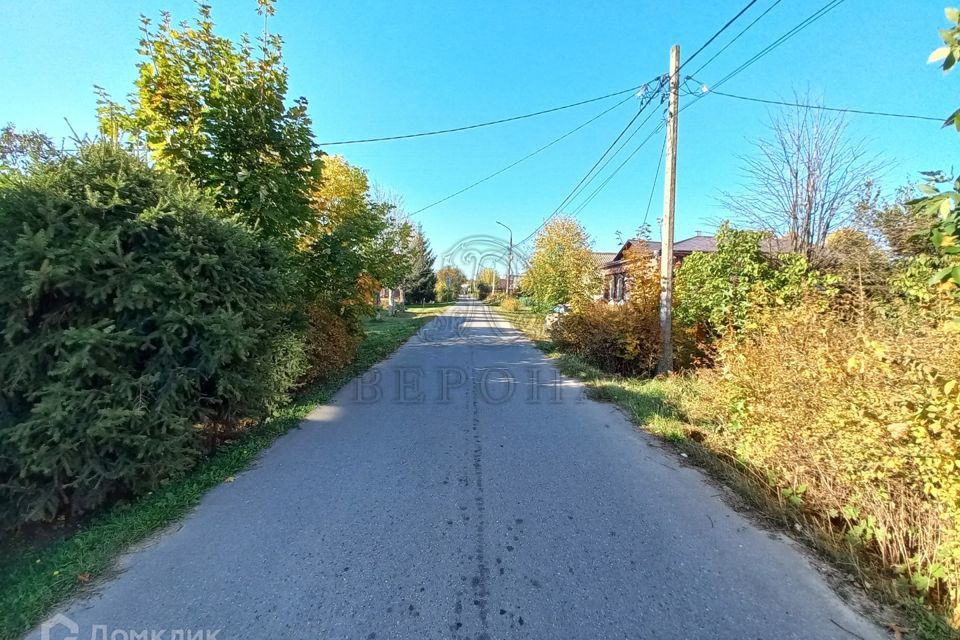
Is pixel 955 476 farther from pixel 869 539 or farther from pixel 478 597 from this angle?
pixel 478 597

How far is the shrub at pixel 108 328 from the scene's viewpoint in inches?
104

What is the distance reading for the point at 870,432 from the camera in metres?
2.37

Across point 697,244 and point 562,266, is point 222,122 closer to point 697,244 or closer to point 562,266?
point 562,266

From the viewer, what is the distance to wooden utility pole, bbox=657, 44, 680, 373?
23.0 feet

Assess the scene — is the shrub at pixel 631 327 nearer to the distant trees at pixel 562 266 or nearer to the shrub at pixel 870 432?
the distant trees at pixel 562 266

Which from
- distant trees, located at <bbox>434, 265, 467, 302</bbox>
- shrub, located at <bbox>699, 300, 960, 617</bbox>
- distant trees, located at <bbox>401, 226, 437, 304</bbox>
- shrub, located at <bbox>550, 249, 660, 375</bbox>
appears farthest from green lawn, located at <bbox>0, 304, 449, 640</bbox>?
distant trees, located at <bbox>434, 265, 467, 302</bbox>

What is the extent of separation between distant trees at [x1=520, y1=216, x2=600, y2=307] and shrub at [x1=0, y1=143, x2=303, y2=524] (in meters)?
8.93

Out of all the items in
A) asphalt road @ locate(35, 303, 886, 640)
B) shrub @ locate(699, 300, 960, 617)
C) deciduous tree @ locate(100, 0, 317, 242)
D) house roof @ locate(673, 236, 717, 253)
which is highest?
house roof @ locate(673, 236, 717, 253)

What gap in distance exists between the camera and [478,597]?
205cm

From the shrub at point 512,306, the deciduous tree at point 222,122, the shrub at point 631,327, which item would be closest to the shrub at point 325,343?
the deciduous tree at point 222,122

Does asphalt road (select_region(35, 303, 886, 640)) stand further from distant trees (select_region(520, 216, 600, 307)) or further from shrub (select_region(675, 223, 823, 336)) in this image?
distant trees (select_region(520, 216, 600, 307))

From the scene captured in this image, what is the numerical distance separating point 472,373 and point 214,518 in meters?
5.79

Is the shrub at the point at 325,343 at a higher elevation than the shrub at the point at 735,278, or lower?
lower

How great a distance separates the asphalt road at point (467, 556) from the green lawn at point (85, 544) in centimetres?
15
